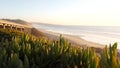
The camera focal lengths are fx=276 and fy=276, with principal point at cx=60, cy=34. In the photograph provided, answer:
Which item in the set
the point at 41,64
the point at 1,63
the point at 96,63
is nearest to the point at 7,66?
the point at 1,63

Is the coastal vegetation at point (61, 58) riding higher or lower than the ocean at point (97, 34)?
higher

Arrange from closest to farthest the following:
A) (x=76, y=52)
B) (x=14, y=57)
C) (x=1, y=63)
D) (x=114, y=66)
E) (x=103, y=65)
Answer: (x=114, y=66), (x=103, y=65), (x=14, y=57), (x=1, y=63), (x=76, y=52)

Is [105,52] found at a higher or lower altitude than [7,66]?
higher

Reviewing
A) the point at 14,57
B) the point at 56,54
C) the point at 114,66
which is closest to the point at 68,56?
the point at 56,54

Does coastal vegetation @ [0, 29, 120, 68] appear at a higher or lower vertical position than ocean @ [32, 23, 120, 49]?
higher

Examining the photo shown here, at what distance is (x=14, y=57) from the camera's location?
484 cm

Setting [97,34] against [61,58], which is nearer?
[61,58]

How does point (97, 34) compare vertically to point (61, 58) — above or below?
below

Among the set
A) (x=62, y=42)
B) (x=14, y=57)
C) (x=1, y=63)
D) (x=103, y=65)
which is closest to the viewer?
(x=103, y=65)

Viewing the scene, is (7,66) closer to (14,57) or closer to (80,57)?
(14,57)

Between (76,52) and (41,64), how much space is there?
762 millimetres

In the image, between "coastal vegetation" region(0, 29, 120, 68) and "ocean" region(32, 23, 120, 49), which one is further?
"ocean" region(32, 23, 120, 49)

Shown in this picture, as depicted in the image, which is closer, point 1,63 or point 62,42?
point 1,63

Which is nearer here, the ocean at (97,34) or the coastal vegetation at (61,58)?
the coastal vegetation at (61,58)
